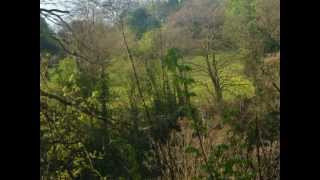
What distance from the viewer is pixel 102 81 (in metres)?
1.69

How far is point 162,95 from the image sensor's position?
171cm

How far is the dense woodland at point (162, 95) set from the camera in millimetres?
1651

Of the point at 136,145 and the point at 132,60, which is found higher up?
the point at 132,60

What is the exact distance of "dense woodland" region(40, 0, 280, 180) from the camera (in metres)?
1.65

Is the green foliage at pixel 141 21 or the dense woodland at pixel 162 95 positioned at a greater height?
the green foliage at pixel 141 21

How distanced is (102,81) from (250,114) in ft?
2.05

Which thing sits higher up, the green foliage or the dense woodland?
the green foliage

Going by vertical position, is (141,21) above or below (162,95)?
above

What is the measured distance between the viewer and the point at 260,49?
5.55 feet
